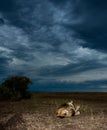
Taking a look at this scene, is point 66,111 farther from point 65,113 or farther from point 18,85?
point 18,85

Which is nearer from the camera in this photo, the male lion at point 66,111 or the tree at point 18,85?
the male lion at point 66,111

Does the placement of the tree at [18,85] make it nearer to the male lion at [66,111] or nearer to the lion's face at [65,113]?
the male lion at [66,111]

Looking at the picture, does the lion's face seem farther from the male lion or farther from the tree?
the tree

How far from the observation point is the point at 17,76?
136 ft

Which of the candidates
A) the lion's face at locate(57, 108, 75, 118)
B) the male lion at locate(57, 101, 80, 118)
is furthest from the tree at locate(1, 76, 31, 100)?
the lion's face at locate(57, 108, 75, 118)

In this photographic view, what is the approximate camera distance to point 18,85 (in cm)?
3988

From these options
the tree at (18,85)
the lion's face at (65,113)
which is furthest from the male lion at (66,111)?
the tree at (18,85)

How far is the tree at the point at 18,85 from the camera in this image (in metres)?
37.9

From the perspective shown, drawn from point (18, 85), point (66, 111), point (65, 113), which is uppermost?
point (18, 85)

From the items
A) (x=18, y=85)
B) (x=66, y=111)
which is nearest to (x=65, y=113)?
(x=66, y=111)

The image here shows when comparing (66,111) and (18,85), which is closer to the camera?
(66,111)

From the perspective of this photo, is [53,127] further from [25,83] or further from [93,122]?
[25,83]

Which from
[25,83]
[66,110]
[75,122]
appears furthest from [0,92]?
[75,122]

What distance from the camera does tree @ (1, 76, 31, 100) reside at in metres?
37.9
